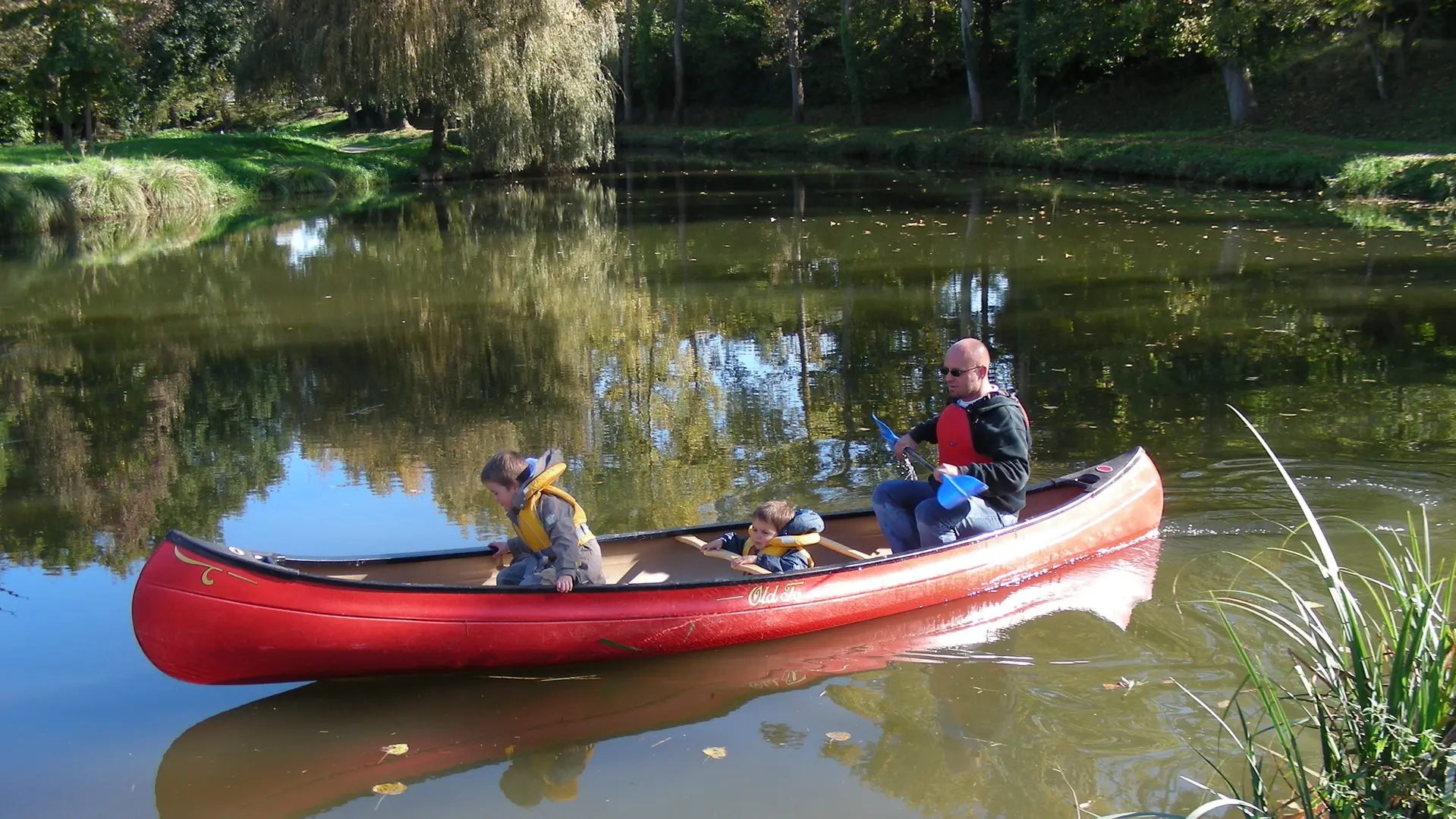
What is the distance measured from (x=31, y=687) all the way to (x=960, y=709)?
4.08 m

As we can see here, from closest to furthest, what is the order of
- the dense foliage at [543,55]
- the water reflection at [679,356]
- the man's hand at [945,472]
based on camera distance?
the man's hand at [945,472]
the water reflection at [679,356]
the dense foliage at [543,55]

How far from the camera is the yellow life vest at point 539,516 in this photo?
18.2 ft

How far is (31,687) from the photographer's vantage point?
5.63 m

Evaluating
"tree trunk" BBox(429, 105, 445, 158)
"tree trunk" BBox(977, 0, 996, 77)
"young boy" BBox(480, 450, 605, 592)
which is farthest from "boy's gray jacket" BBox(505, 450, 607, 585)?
"tree trunk" BBox(977, 0, 996, 77)

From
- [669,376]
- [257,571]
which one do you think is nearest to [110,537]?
[257,571]

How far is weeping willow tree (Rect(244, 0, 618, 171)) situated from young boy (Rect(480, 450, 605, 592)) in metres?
24.1

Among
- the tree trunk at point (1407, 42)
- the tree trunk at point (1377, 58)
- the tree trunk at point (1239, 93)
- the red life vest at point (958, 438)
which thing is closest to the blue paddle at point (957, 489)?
the red life vest at point (958, 438)

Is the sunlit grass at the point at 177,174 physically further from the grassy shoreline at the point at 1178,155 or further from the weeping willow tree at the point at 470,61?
the grassy shoreline at the point at 1178,155

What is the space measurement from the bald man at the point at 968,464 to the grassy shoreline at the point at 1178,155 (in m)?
17.2

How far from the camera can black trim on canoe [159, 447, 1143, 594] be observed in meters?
5.17

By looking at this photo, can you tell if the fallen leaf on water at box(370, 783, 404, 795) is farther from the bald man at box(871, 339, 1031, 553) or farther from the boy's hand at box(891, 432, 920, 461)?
the boy's hand at box(891, 432, 920, 461)

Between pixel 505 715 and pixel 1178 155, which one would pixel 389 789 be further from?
pixel 1178 155

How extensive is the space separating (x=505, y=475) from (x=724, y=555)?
1.26 meters

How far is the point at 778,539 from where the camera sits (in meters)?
6.23
